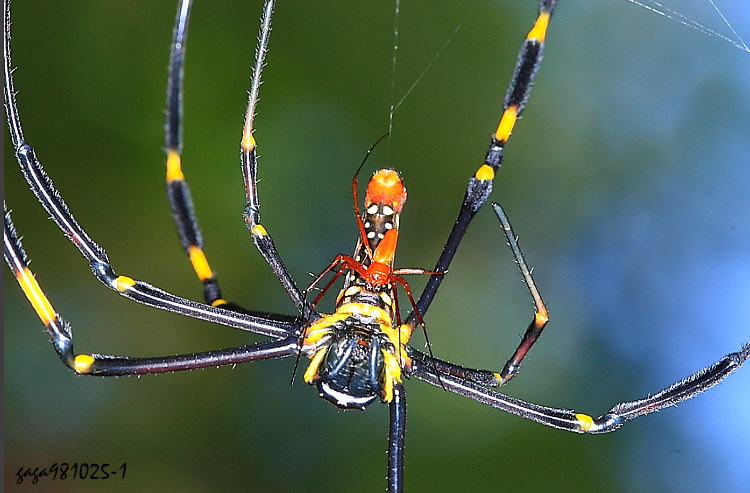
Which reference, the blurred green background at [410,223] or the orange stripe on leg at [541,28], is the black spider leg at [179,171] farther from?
the blurred green background at [410,223]

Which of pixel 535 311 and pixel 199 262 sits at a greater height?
pixel 199 262

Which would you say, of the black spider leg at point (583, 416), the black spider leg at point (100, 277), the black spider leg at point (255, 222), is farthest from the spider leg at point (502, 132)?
the black spider leg at point (100, 277)

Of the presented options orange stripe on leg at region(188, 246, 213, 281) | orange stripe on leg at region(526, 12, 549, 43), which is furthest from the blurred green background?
orange stripe on leg at region(526, 12, 549, 43)

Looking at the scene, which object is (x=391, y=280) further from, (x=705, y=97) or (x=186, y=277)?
(x=705, y=97)

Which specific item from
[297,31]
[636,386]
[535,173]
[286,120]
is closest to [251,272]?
[286,120]

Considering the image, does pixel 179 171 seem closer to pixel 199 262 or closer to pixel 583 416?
pixel 199 262

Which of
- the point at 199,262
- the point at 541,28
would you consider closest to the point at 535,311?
the point at 541,28

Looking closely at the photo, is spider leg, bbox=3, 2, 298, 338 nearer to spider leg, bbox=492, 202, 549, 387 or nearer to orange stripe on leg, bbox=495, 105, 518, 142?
spider leg, bbox=492, 202, 549, 387
